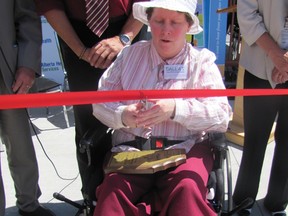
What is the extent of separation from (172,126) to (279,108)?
2.64 feet

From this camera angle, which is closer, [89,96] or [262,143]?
[89,96]

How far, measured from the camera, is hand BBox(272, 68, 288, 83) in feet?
7.20

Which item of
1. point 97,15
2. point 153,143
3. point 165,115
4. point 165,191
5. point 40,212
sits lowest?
point 40,212

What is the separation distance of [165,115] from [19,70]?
0.93m

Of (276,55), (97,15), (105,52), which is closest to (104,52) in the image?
(105,52)

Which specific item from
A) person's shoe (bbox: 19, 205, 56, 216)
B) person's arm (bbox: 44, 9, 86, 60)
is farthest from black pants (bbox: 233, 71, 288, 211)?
person's shoe (bbox: 19, 205, 56, 216)

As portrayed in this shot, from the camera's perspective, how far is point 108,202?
1.69m

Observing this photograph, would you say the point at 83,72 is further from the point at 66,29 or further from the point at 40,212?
the point at 40,212

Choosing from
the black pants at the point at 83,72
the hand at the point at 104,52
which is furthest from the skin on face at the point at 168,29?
the black pants at the point at 83,72

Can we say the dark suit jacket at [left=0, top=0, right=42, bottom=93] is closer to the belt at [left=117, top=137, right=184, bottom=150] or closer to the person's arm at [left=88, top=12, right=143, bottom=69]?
the person's arm at [left=88, top=12, right=143, bottom=69]

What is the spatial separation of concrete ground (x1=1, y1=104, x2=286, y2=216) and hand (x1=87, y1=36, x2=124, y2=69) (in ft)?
2.35

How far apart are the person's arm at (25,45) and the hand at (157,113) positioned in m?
0.79

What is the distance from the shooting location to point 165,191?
1.77 metres

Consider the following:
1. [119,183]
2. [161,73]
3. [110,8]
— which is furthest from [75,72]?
[119,183]
